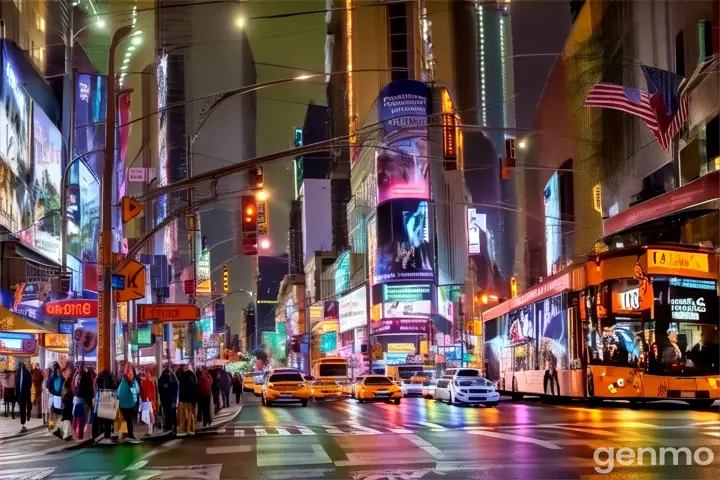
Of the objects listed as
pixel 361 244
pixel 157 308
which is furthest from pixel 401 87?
pixel 157 308

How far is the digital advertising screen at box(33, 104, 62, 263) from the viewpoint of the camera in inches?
1896

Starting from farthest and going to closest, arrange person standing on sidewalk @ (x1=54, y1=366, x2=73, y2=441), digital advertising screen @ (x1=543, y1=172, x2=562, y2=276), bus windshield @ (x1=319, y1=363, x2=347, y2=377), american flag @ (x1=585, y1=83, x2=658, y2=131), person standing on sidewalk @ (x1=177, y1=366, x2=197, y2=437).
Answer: digital advertising screen @ (x1=543, y1=172, x2=562, y2=276) < bus windshield @ (x1=319, y1=363, x2=347, y2=377) < american flag @ (x1=585, y1=83, x2=658, y2=131) < person standing on sidewalk @ (x1=177, y1=366, x2=197, y2=437) < person standing on sidewalk @ (x1=54, y1=366, x2=73, y2=441)

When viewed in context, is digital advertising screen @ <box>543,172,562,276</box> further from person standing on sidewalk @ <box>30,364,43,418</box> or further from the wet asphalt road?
the wet asphalt road

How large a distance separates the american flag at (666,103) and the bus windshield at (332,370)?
25743 mm

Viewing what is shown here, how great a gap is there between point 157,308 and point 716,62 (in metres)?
28.8

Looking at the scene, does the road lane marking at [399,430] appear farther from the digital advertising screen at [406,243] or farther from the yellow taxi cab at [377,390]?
the digital advertising screen at [406,243]

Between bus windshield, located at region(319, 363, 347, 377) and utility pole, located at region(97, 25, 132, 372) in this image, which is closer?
utility pole, located at region(97, 25, 132, 372)

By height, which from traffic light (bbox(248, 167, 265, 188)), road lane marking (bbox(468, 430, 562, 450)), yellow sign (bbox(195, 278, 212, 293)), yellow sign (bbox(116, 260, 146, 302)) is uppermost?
yellow sign (bbox(195, 278, 212, 293))

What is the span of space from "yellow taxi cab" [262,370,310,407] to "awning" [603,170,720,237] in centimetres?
2016

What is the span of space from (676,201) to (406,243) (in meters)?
60.8

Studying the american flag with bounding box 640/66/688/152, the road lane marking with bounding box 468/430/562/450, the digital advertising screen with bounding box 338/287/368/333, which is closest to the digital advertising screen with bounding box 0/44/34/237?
the road lane marking with bounding box 468/430/562/450

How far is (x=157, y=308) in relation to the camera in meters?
28.6

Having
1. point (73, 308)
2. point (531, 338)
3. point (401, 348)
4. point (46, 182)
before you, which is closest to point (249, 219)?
point (73, 308)

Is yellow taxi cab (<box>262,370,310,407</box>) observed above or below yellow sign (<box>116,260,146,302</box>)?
below
